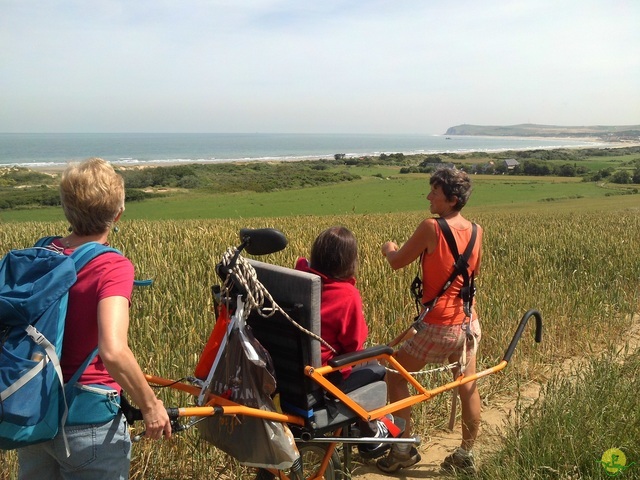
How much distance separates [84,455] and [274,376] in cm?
85

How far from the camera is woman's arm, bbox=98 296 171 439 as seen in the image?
1913 mm

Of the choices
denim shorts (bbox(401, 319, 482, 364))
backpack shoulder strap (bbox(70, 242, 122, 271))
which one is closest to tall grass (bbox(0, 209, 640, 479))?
denim shorts (bbox(401, 319, 482, 364))

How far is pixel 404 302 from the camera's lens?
22.8ft

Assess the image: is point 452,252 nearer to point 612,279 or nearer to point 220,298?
point 220,298

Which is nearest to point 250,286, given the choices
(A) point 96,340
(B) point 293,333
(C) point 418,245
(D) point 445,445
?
(B) point 293,333

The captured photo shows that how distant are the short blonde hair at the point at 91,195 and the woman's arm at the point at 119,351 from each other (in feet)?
1.14

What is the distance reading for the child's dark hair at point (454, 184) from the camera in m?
3.57

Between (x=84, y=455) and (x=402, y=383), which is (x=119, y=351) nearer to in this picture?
(x=84, y=455)

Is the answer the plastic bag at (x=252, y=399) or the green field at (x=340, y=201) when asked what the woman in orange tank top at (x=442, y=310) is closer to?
the plastic bag at (x=252, y=399)

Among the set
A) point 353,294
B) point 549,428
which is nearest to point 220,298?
point 353,294

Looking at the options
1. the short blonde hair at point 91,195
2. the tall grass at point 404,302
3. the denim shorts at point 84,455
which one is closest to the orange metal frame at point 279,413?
the denim shorts at point 84,455

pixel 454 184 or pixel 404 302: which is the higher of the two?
pixel 454 184

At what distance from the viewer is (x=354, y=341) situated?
9.44 ft

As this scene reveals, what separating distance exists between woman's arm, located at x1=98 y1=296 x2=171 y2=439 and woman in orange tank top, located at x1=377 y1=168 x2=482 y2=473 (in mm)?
1919
